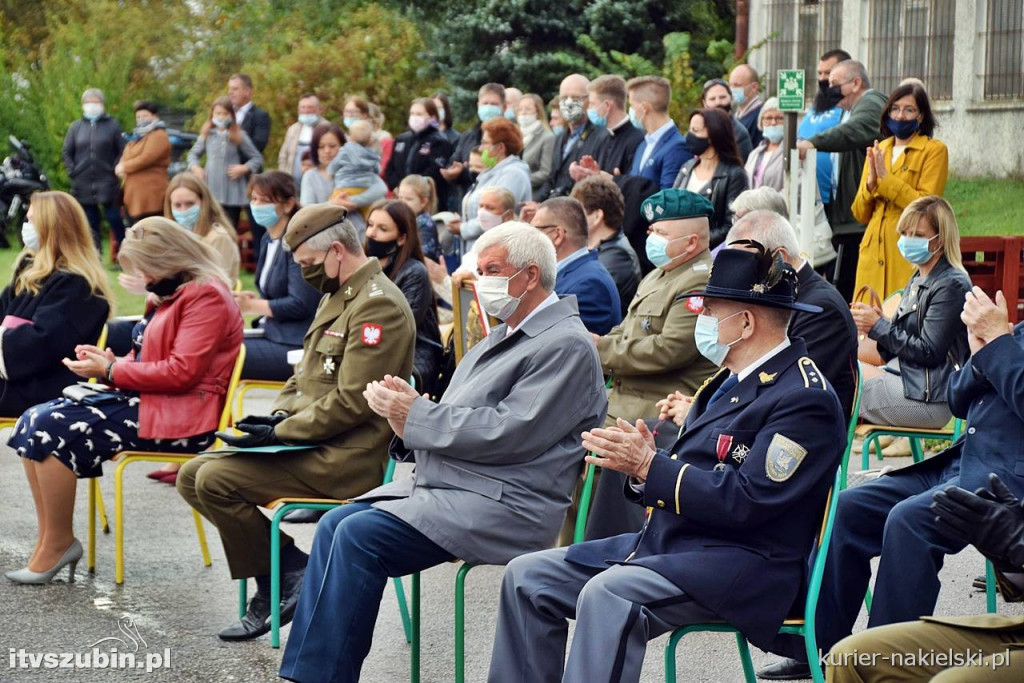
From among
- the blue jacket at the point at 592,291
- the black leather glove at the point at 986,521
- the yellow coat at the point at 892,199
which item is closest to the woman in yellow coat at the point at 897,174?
the yellow coat at the point at 892,199

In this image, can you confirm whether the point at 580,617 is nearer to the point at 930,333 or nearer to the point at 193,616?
the point at 193,616

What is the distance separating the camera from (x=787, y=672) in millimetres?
5012

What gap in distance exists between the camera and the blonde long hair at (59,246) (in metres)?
6.86

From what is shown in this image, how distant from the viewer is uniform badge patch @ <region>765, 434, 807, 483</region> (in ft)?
12.9

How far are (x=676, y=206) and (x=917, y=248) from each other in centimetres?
106

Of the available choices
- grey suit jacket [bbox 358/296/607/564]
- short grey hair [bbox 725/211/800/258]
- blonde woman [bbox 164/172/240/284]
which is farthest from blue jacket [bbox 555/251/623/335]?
blonde woman [bbox 164/172/240/284]

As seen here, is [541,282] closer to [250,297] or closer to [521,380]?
[521,380]

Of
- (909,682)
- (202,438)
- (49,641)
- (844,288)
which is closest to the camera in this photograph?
(909,682)

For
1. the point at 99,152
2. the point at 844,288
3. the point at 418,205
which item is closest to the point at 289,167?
the point at 99,152

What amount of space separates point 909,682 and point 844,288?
6651 millimetres

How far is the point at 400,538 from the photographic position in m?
4.70

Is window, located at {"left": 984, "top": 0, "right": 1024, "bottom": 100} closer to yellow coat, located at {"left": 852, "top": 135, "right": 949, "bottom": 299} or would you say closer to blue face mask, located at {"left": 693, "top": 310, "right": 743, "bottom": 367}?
yellow coat, located at {"left": 852, "top": 135, "right": 949, "bottom": 299}

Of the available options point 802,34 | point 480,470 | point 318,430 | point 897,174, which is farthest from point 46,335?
point 802,34

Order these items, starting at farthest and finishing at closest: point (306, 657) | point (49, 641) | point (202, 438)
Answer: point (202, 438), point (49, 641), point (306, 657)
